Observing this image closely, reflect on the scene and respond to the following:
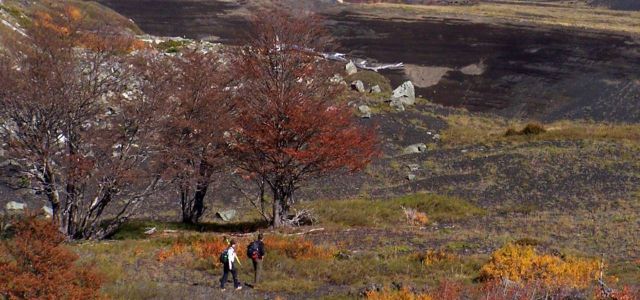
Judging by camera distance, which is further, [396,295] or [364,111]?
[364,111]

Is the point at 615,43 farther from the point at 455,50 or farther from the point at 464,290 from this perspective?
the point at 464,290

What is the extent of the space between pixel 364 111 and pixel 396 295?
26.9m

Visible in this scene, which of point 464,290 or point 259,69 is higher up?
point 259,69

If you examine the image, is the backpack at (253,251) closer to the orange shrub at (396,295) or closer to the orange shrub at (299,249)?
the orange shrub at (299,249)

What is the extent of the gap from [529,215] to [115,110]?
1503cm

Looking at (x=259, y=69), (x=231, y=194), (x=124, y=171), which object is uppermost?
(x=259, y=69)

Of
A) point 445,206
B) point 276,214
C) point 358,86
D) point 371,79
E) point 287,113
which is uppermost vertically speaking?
point 287,113

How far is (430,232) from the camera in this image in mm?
21297

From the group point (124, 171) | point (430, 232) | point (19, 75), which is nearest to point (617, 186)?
point (430, 232)

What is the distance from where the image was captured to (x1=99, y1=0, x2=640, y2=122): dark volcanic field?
5103 cm

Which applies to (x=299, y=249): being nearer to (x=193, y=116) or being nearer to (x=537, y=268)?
(x=193, y=116)

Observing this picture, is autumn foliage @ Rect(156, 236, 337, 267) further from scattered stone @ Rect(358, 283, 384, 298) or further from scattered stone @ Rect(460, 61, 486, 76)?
scattered stone @ Rect(460, 61, 486, 76)

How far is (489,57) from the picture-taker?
68438mm

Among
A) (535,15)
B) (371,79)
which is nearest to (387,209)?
(371,79)
